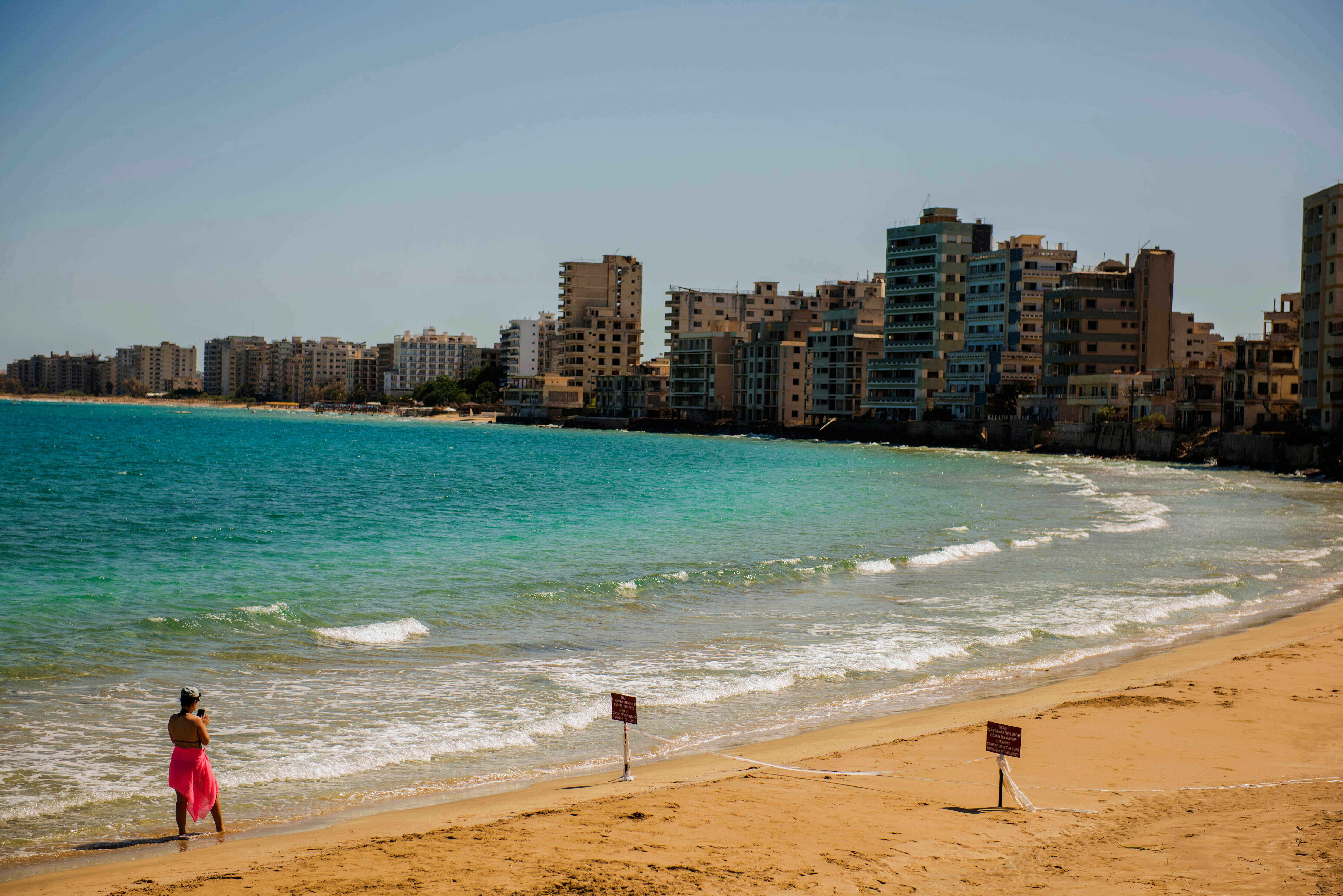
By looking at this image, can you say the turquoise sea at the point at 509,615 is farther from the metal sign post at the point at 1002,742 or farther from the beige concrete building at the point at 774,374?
the beige concrete building at the point at 774,374

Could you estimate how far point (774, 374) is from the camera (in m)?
156

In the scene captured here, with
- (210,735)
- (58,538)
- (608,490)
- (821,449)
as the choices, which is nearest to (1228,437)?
(821,449)

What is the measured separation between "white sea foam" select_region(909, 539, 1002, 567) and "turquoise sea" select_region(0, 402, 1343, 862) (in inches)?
10.5

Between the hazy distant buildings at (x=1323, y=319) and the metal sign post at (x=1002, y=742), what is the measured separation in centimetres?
8104

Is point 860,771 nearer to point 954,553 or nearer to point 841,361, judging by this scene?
point 954,553

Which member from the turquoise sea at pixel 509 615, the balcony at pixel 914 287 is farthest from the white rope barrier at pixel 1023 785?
the balcony at pixel 914 287

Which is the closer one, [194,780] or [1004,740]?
[1004,740]

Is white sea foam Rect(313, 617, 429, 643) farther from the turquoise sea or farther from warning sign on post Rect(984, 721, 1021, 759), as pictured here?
warning sign on post Rect(984, 721, 1021, 759)

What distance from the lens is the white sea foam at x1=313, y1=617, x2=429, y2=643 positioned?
17859mm

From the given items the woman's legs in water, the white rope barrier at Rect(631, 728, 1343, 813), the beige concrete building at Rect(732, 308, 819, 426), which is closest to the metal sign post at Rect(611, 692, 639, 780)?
the white rope barrier at Rect(631, 728, 1343, 813)

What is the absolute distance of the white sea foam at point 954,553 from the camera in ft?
97.3

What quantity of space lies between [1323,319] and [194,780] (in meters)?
89.0

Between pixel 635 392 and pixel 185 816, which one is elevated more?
pixel 635 392

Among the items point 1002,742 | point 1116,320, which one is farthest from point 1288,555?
point 1116,320
